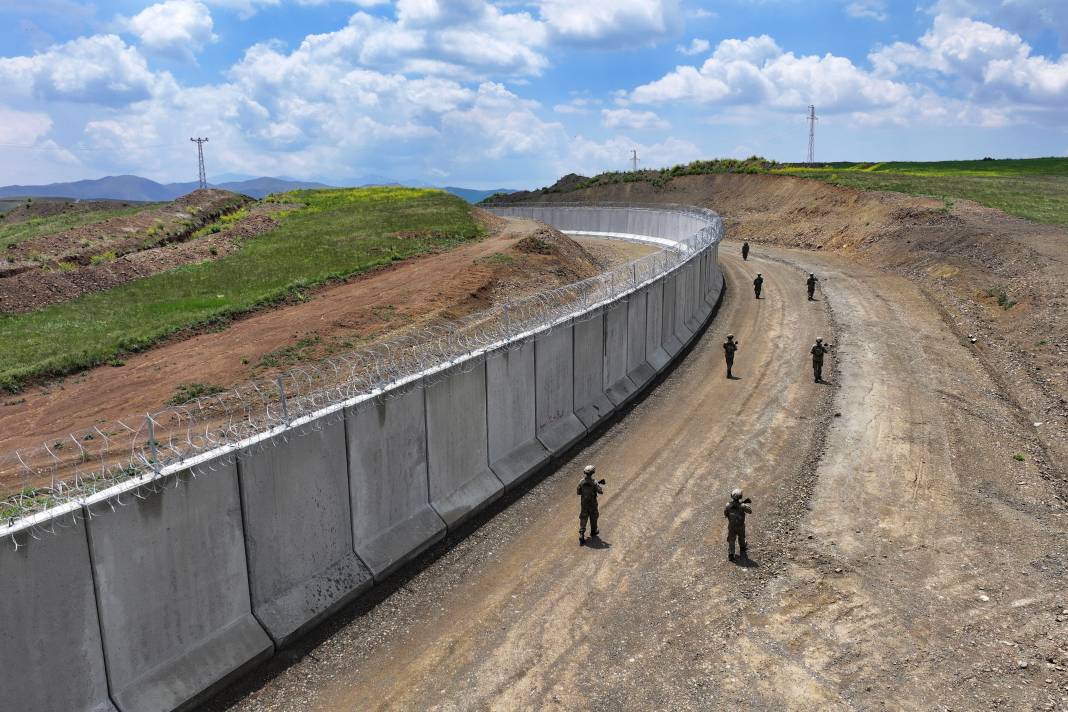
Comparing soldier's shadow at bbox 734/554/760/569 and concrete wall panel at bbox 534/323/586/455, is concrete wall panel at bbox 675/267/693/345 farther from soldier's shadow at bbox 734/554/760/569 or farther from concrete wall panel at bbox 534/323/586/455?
soldier's shadow at bbox 734/554/760/569

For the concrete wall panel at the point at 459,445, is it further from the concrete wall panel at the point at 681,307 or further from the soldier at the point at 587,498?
the concrete wall panel at the point at 681,307

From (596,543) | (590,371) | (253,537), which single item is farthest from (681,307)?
(253,537)

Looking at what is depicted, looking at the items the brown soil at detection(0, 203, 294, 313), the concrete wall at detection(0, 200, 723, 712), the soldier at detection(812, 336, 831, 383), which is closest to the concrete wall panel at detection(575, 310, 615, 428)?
the concrete wall at detection(0, 200, 723, 712)

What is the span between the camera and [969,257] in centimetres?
3481

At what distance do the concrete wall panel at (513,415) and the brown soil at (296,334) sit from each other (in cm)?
798

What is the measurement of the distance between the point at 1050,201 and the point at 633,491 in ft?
156

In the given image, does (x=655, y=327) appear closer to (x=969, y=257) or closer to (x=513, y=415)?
(x=513, y=415)

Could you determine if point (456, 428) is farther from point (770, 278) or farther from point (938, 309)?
point (770, 278)

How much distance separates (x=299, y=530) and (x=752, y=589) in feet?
20.6

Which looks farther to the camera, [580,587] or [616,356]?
[616,356]

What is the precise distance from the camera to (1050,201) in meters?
48.3

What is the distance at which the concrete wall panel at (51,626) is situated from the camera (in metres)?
6.68

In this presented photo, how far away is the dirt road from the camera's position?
8.70 meters

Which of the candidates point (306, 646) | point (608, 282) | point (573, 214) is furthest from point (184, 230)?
point (306, 646)
